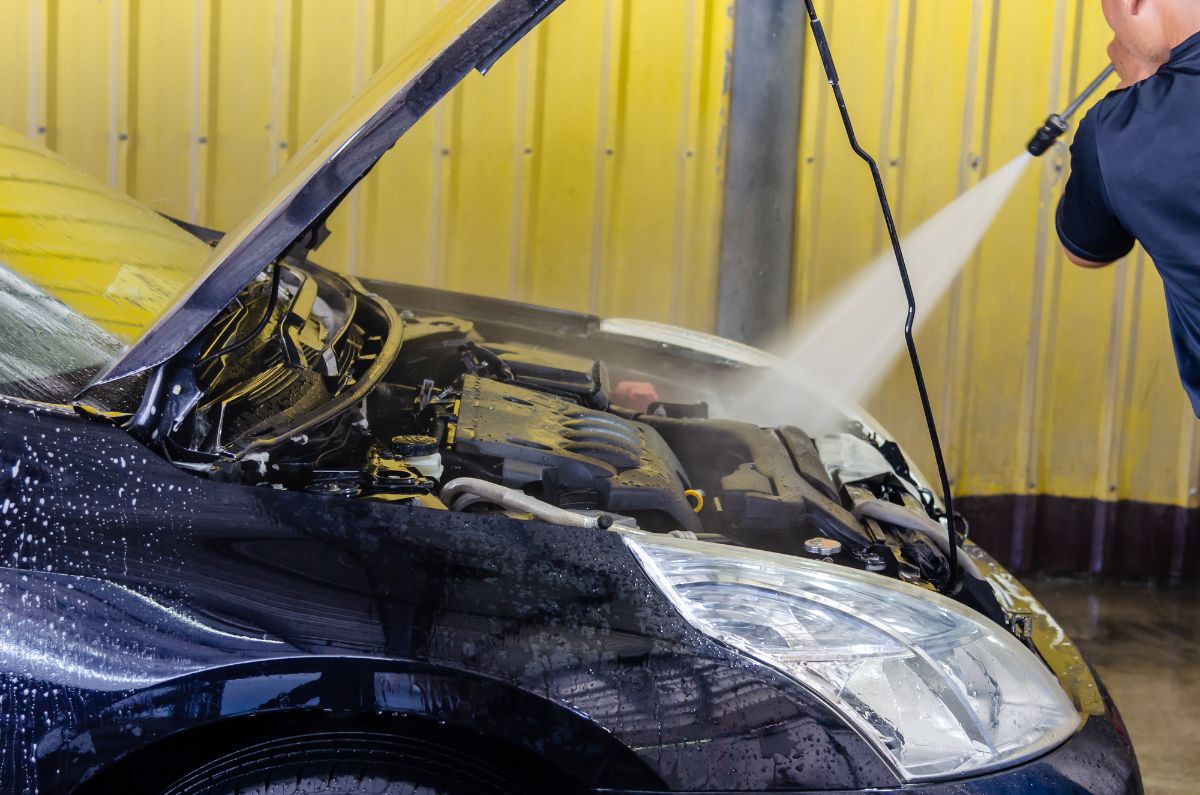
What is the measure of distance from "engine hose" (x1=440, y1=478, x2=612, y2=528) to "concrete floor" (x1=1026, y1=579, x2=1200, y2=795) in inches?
80.4

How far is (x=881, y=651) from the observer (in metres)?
1.65

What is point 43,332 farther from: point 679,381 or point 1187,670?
point 1187,670

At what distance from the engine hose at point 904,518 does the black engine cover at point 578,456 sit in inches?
14.8

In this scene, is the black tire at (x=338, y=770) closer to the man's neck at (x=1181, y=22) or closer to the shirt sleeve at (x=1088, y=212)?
the shirt sleeve at (x=1088, y=212)

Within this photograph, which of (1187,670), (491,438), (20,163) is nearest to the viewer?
(491,438)

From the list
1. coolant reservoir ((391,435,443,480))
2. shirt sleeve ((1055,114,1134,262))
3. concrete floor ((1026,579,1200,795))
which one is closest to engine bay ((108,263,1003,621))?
coolant reservoir ((391,435,443,480))

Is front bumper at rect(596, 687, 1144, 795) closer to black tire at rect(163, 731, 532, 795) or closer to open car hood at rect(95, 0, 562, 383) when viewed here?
black tire at rect(163, 731, 532, 795)

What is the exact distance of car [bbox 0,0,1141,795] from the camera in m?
1.48

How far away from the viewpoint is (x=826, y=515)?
80.5 inches

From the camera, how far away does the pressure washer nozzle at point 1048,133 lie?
2191mm

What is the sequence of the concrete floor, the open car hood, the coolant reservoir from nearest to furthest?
the open car hood < the coolant reservoir < the concrete floor

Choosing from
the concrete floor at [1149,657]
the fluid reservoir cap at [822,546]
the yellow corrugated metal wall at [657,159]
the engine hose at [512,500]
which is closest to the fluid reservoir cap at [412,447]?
the engine hose at [512,500]

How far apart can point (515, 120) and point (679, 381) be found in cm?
169

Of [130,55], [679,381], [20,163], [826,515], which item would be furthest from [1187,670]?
[130,55]
